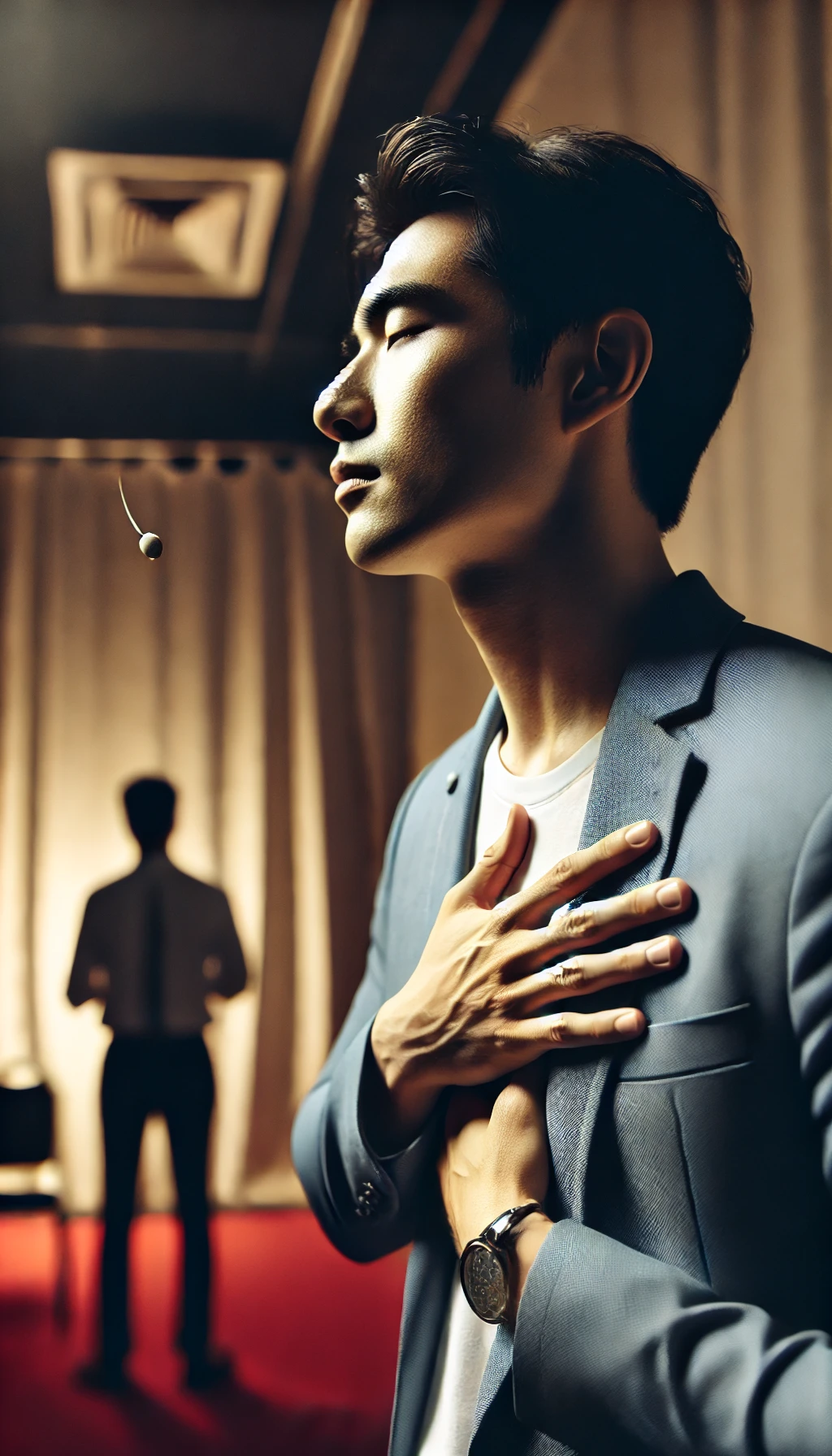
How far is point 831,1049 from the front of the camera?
1.90ft

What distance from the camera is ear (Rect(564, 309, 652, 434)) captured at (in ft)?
2.54

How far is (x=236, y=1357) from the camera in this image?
2311 millimetres

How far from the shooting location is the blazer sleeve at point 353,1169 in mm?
806

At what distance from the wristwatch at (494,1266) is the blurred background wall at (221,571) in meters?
1.57

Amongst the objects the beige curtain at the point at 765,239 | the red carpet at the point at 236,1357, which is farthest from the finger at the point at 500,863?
the red carpet at the point at 236,1357

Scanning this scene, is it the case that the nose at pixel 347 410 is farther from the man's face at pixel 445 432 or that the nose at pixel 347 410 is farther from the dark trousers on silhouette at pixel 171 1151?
the dark trousers on silhouette at pixel 171 1151

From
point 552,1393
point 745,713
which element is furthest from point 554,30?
point 552,1393

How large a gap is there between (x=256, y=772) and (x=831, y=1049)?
3.36 meters

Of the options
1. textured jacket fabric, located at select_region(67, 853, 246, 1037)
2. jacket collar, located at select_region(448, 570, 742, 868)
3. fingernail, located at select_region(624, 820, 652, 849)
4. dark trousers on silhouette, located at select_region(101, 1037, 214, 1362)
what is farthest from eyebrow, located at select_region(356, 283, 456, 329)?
textured jacket fabric, located at select_region(67, 853, 246, 1037)

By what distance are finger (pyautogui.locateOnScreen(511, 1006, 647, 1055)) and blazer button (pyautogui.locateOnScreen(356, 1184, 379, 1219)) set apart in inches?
7.9

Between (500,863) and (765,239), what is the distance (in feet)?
2.85

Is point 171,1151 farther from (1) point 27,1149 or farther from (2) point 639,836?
(2) point 639,836

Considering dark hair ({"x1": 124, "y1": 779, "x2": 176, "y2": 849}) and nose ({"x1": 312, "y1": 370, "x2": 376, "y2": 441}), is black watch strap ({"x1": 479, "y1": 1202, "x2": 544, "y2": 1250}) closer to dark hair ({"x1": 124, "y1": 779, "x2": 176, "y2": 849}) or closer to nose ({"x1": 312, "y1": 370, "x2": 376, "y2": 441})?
nose ({"x1": 312, "y1": 370, "x2": 376, "y2": 441})

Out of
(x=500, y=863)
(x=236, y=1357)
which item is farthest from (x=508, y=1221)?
(x=236, y=1357)
